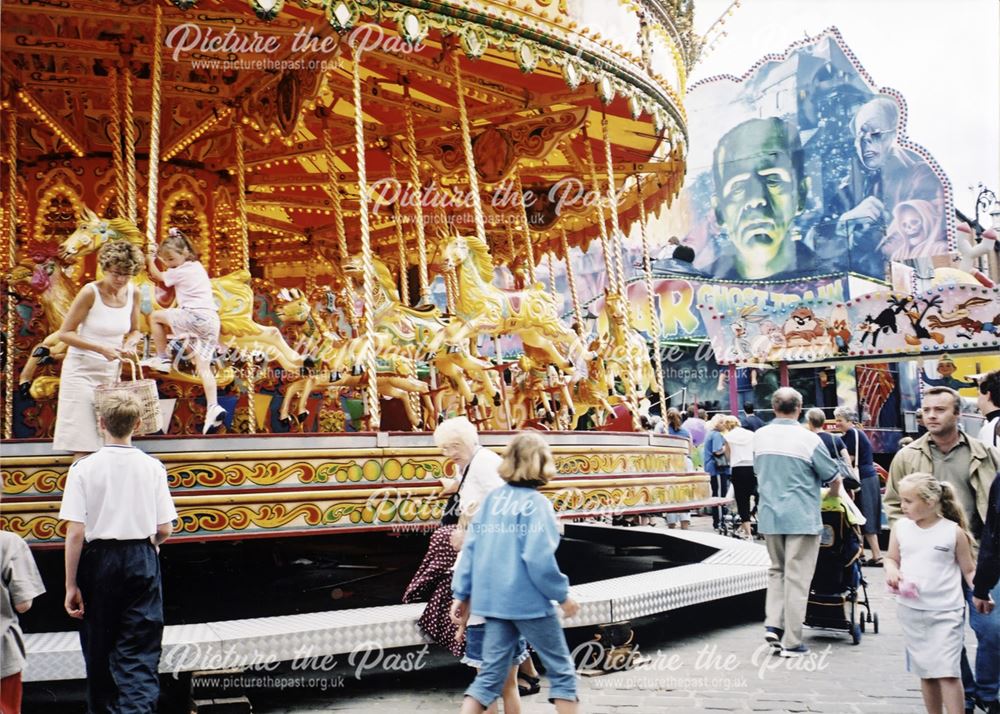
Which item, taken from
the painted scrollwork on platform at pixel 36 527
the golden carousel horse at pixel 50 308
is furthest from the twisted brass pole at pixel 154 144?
the painted scrollwork on platform at pixel 36 527

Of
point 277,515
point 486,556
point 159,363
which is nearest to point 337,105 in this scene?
point 159,363

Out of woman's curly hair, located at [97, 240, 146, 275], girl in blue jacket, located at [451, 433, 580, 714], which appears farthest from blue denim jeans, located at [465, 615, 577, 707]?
woman's curly hair, located at [97, 240, 146, 275]

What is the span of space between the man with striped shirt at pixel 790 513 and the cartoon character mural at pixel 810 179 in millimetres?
42086

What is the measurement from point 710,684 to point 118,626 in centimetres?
349

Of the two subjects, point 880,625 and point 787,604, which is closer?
point 787,604

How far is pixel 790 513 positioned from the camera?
20.5 ft

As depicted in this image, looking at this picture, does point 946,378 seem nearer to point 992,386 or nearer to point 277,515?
point 992,386

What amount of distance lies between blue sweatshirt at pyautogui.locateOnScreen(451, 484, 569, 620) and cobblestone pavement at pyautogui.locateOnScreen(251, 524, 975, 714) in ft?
4.87

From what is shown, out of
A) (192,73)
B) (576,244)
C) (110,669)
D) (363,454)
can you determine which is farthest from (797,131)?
(110,669)

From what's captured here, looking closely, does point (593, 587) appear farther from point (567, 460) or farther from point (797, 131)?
point (797, 131)

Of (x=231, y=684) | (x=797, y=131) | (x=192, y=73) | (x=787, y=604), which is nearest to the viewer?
(x=231, y=684)

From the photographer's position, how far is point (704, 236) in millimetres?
50375

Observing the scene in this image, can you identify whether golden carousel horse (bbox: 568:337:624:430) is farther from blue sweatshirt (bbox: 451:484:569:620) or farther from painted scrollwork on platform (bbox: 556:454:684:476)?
blue sweatshirt (bbox: 451:484:569:620)

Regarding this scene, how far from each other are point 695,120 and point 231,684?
52247mm
